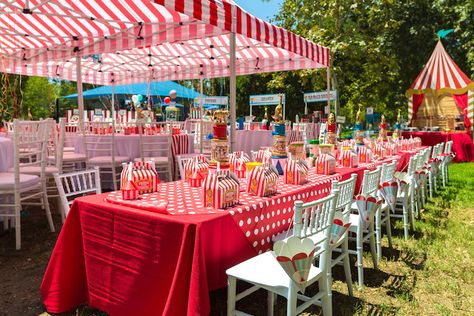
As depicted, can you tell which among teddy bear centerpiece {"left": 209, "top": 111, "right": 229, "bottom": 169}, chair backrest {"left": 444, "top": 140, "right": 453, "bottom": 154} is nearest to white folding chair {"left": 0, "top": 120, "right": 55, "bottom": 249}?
teddy bear centerpiece {"left": 209, "top": 111, "right": 229, "bottom": 169}

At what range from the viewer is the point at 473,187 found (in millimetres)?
6594

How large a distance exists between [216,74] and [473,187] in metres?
6.96

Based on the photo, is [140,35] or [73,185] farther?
[140,35]

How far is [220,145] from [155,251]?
2.24 ft

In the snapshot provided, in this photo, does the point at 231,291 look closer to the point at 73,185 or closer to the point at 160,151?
the point at 73,185

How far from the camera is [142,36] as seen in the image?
6090mm

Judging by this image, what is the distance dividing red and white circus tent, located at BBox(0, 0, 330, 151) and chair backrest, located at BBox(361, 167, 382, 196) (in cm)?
194

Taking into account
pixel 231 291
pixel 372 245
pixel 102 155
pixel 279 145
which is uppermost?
pixel 279 145

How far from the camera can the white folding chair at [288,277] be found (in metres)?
1.70

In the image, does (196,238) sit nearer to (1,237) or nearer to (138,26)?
(1,237)

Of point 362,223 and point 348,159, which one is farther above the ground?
point 348,159

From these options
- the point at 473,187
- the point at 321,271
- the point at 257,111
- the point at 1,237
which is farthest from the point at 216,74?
the point at 257,111

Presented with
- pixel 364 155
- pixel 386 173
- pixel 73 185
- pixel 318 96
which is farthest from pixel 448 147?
pixel 73 185

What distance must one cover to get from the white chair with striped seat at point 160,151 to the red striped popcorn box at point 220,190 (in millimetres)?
3571
